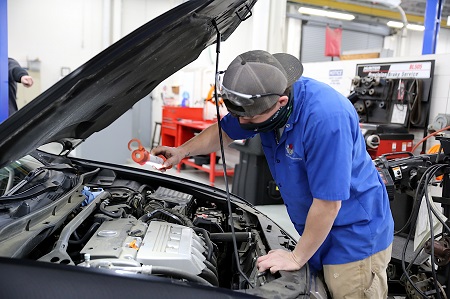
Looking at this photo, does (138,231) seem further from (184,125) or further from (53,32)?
(53,32)

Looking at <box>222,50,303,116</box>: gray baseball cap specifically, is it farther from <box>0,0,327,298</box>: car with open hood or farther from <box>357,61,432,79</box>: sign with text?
<box>357,61,432,79</box>: sign with text

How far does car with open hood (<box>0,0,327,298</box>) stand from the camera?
97 cm

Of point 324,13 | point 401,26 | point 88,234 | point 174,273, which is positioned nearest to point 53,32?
point 324,13

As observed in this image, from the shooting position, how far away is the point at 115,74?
3.76 ft

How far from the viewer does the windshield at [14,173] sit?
64.4 inches

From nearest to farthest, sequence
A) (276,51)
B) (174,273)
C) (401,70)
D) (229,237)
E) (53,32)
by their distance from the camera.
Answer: (174,273)
(229,237)
(401,70)
(276,51)
(53,32)

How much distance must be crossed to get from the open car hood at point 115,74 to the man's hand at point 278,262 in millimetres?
733

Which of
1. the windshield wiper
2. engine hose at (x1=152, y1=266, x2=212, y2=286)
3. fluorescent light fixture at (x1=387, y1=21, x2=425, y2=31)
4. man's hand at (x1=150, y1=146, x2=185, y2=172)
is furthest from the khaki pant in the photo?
fluorescent light fixture at (x1=387, y1=21, x2=425, y2=31)

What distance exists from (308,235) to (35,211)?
0.90 meters

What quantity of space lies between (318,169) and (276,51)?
485 cm

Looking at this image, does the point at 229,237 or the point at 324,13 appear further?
the point at 324,13

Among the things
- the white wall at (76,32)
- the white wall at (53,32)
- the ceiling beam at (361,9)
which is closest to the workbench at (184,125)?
the white wall at (76,32)

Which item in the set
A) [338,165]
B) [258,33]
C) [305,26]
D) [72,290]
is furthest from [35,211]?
[305,26]

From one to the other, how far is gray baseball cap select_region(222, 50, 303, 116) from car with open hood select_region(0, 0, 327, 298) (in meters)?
0.19
